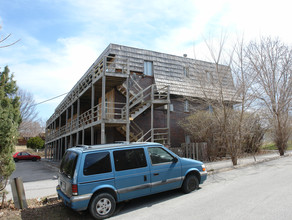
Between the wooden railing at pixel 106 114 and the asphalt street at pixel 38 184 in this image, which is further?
the wooden railing at pixel 106 114

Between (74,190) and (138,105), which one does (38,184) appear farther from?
(138,105)

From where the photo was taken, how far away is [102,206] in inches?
204

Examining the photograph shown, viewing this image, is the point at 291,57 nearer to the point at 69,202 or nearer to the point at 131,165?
the point at 131,165

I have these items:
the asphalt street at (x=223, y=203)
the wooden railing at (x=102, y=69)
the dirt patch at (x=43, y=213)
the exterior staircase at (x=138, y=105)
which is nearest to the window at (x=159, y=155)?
the asphalt street at (x=223, y=203)

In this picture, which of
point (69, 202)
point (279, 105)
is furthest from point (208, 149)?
point (69, 202)

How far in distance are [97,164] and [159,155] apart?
71.4 inches

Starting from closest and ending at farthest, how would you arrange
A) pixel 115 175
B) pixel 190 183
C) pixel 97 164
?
1. pixel 97 164
2. pixel 115 175
3. pixel 190 183

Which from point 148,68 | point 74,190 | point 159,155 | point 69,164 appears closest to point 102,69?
point 148,68

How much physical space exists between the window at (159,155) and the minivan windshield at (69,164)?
201 centimetres

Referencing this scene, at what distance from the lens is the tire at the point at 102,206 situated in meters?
5.07

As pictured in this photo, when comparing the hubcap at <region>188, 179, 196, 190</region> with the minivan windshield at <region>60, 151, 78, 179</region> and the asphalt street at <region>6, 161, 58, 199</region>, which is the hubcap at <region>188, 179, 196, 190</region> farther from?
the asphalt street at <region>6, 161, 58, 199</region>

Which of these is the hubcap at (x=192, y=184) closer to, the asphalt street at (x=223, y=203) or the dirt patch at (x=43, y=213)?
the asphalt street at (x=223, y=203)

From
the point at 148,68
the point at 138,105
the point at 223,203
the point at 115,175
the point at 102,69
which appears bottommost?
the point at 223,203

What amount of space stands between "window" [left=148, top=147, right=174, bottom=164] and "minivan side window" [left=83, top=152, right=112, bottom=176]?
126cm
